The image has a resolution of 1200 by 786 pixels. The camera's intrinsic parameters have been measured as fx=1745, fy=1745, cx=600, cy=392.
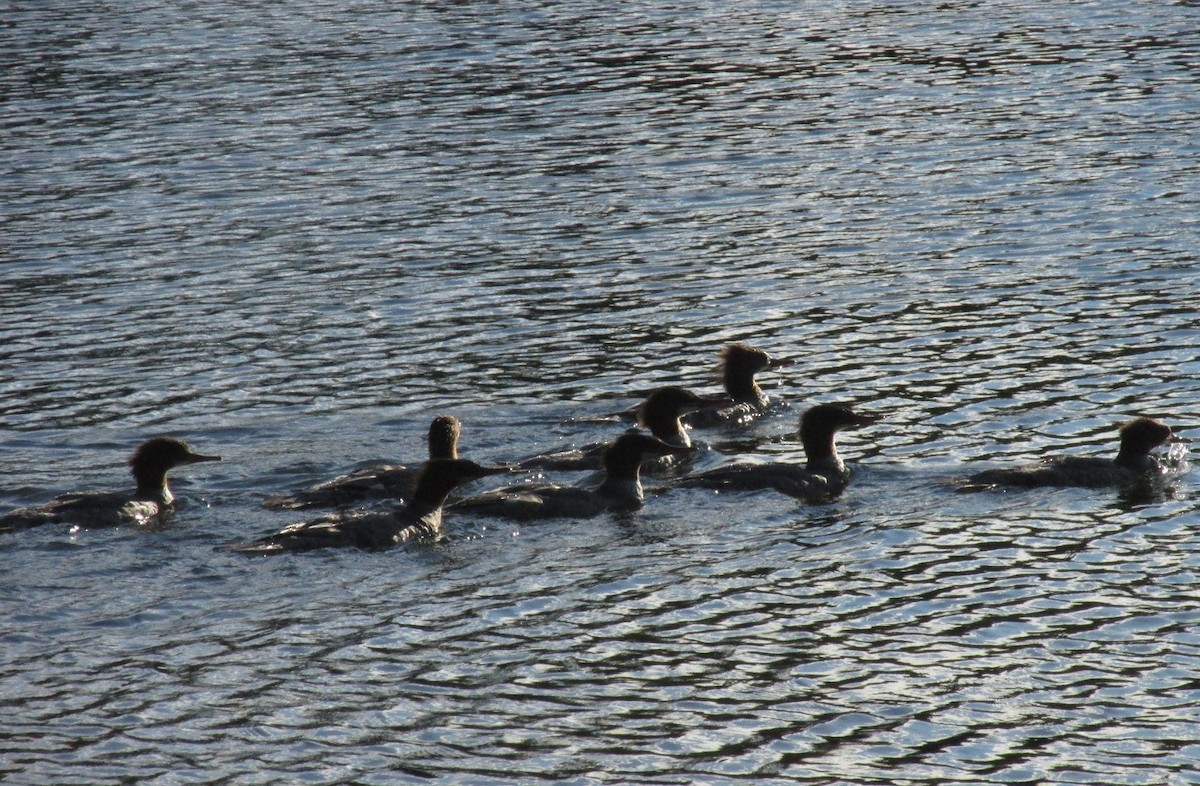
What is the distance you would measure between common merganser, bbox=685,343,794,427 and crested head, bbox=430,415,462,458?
3361 millimetres

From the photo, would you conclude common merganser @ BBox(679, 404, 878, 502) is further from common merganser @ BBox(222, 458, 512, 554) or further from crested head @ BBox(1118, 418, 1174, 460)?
crested head @ BBox(1118, 418, 1174, 460)

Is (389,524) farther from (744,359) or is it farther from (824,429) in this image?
(744,359)

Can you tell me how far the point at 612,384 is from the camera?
2042 cm

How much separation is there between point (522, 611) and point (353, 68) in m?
31.8

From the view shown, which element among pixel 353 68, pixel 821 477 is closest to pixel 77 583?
pixel 821 477

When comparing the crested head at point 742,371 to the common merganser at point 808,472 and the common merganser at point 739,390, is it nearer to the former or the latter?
the common merganser at point 739,390

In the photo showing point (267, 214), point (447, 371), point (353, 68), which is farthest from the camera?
point (353, 68)

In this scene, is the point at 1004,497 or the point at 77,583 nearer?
the point at 77,583

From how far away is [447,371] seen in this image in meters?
21.0

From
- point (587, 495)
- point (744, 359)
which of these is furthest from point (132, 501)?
point (744, 359)

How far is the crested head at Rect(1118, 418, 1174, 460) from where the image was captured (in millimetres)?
16562

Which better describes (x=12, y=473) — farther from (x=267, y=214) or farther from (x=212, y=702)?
(x=267, y=214)

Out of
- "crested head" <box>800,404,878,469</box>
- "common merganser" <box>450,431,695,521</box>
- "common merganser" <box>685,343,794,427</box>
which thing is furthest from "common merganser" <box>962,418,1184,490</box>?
"common merganser" <box>685,343,794,427</box>

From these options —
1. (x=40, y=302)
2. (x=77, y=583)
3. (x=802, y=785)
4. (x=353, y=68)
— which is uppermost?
(x=353, y=68)
